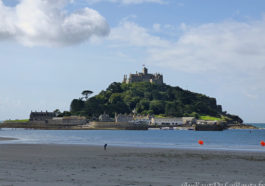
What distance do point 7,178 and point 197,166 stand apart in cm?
1401

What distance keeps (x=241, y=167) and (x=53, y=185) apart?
15152mm

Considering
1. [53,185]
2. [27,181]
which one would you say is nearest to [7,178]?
[27,181]

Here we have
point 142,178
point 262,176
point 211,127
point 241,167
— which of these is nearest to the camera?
point 142,178

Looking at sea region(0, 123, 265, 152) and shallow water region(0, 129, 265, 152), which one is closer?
sea region(0, 123, 265, 152)

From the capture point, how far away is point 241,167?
28.0m

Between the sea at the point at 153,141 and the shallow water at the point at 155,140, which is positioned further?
the shallow water at the point at 155,140

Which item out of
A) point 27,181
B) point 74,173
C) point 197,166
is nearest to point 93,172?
point 74,173

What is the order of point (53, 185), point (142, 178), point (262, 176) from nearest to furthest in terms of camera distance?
point (53, 185)
point (142, 178)
point (262, 176)

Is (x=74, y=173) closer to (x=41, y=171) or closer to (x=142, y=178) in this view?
(x=41, y=171)

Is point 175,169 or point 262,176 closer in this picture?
point 262,176

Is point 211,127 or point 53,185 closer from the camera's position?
point 53,185

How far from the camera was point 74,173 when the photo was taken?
2330 centimetres

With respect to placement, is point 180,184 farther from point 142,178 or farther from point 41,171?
point 41,171

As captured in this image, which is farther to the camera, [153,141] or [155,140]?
[155,140]
